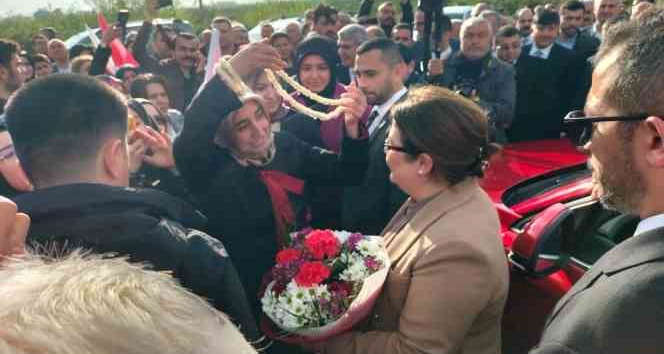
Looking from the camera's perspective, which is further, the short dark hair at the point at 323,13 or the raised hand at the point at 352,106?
the short dark hair at the point at 323,13

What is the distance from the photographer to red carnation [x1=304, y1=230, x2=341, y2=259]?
207 cm

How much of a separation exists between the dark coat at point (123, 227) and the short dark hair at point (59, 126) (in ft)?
0.59

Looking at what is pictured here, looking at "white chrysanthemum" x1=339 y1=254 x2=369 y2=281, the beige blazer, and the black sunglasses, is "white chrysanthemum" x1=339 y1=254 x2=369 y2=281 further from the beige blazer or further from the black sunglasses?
the black sunglasses

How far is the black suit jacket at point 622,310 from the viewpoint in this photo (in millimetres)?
1051

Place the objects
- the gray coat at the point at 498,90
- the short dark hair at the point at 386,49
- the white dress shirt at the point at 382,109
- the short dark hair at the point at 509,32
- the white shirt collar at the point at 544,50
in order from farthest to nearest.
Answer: the short dark hair at the point at 509,32, the white shirt collar at the point at 544,50, the gray coat at the point at 498,90, the short dark hair at the point at 386,49, the white dress shirt at the point at 382,109

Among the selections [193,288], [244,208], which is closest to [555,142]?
[244,208]

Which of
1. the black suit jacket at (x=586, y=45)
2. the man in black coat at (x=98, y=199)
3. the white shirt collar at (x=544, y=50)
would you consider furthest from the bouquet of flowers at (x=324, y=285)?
the black suit jacket at (x=586, y=45)

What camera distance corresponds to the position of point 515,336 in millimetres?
2832

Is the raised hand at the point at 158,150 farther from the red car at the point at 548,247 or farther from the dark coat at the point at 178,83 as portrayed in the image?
the dark coat at the point at 178,83

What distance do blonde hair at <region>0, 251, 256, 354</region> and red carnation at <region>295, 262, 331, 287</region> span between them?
123 centimetres

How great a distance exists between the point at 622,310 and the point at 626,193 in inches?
12.3

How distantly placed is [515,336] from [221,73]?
193 centimetres

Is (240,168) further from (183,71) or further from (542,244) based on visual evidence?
(183,71)

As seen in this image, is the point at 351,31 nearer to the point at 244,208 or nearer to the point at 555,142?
the point at 555,142
